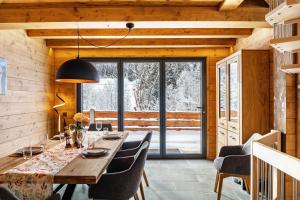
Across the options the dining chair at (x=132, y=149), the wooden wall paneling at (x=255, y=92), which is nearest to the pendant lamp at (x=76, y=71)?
the dining chair at (x=132, y=149)

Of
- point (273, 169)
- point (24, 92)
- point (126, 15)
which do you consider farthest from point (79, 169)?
point (24, 92)

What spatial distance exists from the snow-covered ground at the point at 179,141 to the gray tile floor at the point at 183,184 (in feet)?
1.86

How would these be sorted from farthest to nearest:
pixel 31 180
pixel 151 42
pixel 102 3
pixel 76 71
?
pixel 151 42 < pixel 102 3 < pixel 76 71 < pixel 31 180

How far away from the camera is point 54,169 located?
2211 mm

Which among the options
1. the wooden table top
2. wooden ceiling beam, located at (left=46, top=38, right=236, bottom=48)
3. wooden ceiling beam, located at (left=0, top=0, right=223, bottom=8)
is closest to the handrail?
the wooden table top

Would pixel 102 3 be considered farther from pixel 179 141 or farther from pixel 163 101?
Answer: pixel 179 141

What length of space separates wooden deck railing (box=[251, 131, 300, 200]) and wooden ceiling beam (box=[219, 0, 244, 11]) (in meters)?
1.55

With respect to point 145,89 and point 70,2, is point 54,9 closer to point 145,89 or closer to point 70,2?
point 70,2

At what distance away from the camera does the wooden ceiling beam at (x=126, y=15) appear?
3.45 metres

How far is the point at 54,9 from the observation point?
3.46 meters

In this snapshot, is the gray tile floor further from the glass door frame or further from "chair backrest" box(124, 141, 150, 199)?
"chair backrest" box(124, 141, 150, 199)

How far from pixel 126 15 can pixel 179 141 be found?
3372 millimetres

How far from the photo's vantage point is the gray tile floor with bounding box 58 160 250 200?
357 cm

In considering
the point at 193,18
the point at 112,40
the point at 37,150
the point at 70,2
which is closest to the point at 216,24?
the point at 193,18
